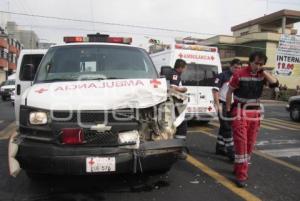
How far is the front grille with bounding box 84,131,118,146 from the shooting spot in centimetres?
514

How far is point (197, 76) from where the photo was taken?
1380 centimetres

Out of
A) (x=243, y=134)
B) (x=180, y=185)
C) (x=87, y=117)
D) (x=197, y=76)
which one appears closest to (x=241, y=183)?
(x=243, y=134)

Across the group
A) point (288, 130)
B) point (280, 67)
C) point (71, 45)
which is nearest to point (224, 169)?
point (71, 45)

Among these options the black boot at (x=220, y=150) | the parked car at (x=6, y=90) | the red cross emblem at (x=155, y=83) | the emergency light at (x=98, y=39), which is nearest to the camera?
the red cross emblem at (x=155, y=83)

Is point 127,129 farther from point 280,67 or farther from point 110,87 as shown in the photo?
point 280,67

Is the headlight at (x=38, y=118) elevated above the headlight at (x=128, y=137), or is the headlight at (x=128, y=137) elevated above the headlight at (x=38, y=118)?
the headlight at (x=38, y=118)

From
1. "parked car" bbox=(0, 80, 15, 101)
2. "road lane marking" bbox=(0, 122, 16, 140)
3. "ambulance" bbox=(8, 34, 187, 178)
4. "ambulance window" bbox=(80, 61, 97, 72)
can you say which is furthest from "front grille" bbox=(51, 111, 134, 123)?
"parked car" bbox=(0, 80, 15, 101)

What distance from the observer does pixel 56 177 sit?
642 centimetres

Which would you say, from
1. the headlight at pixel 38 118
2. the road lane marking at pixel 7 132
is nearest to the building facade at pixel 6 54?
the road lane marking at pixel 7 132

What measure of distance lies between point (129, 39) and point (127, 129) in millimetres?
2779

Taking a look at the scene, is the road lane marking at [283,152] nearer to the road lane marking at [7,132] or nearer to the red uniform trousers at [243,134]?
the red uniform trousers at [243,134]

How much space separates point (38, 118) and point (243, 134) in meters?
2.86

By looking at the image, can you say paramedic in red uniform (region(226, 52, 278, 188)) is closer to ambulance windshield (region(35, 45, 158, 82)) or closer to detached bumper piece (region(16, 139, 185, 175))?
→ ambulance windshield (region(35, 45, 158, 82))

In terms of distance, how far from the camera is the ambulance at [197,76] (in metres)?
13.6
